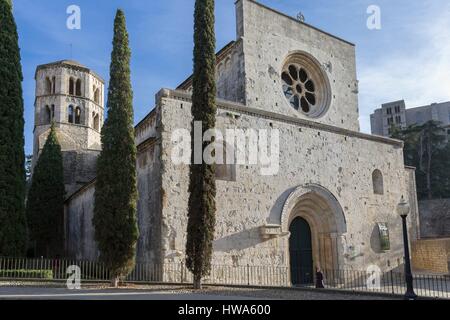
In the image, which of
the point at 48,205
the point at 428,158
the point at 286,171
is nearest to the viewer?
the point at 286,171

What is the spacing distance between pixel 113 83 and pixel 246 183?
608 cm

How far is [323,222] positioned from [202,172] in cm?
794

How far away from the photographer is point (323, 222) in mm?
19578

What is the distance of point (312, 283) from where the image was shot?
18859mm

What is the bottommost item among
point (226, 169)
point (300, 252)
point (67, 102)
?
point (300, 252)

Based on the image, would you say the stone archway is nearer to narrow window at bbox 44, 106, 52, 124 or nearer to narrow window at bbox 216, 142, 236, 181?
narrow window at bbox 216, 142, 236, 181

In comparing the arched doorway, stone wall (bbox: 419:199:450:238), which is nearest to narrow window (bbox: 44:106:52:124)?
the arched doorway

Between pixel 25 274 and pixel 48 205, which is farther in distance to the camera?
pixel 48 205

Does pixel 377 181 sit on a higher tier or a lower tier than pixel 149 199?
higher

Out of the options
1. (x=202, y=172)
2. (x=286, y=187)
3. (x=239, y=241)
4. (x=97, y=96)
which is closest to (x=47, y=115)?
(x=97, y=96)

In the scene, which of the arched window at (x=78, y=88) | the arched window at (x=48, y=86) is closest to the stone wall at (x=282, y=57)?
the arched window at (x=78, y=88)

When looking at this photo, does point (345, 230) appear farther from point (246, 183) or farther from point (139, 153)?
point (139, 153)

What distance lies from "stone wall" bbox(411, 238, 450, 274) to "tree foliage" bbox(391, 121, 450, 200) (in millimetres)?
23027

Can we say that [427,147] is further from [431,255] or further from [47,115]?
[47,115]
